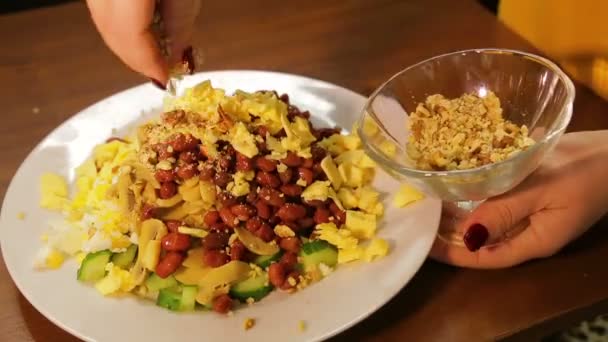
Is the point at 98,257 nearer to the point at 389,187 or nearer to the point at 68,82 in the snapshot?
the point at 389,187

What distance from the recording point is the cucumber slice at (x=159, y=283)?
876 millimetres

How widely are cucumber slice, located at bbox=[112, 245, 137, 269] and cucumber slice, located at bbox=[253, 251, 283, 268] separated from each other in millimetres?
157

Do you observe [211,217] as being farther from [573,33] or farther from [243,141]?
[573,33]

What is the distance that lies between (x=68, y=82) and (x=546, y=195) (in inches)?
35.6

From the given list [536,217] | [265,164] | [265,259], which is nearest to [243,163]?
[265,164]

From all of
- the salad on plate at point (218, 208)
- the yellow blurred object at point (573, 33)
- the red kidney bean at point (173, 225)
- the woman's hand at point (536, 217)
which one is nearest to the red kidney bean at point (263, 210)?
the salad on plate at point (218, 208)

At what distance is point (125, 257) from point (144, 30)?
28cm

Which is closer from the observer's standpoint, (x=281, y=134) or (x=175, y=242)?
(x=175, y=242)

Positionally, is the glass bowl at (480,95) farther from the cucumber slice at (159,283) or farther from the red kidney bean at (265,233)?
the cucumber slice at (159,283)

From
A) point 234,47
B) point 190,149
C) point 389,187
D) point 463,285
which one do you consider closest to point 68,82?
point 234,47

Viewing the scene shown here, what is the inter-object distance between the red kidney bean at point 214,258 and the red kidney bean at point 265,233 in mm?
50

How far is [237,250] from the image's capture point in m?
0.89

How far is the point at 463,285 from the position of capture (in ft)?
2.91

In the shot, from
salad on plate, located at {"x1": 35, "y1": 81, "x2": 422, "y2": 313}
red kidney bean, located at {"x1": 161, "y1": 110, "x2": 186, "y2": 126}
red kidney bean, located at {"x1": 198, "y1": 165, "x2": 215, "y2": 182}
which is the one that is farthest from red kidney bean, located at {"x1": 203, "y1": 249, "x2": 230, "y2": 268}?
red kidney bean, located at {"x1": 161, "y1": 110, "x2": 186, "y2": 126}
